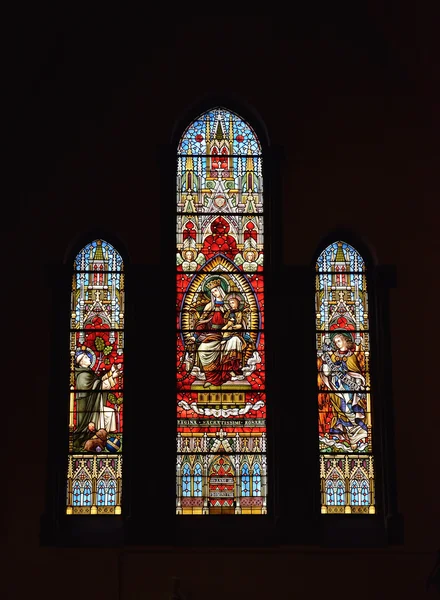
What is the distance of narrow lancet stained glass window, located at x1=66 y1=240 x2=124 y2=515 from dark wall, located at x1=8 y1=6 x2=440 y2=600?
0.91 ft

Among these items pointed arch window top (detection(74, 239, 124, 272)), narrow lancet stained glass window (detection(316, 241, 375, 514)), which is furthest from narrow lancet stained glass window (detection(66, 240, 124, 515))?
narrow lancet stained glass window (detection(316, 241, 375, 514))

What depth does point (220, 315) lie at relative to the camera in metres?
10.4

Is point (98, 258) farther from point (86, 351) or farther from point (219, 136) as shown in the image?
point (219, 136)

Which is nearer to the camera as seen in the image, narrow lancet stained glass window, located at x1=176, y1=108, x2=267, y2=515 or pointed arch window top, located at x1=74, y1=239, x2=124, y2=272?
narrow lancet stained glass window, located at x1=176, y1=108, x2=267, y2=515

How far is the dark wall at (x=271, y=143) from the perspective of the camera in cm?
986

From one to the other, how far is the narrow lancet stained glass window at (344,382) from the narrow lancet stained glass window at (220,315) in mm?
579

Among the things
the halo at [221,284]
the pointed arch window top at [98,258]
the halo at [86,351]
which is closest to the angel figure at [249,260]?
the halo at [221,284]

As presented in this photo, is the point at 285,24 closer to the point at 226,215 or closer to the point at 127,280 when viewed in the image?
the point at 226,215

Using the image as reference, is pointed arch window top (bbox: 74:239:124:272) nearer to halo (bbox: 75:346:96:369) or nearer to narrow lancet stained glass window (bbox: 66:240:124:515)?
narrow lancet stained glass window (bbox: 66:240:124:515)

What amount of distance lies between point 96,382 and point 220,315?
1.34m

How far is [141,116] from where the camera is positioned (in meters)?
10.5

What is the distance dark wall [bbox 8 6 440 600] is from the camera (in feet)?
32.3

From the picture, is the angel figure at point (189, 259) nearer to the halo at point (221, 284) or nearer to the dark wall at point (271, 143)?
the halo at point (221, 284)
